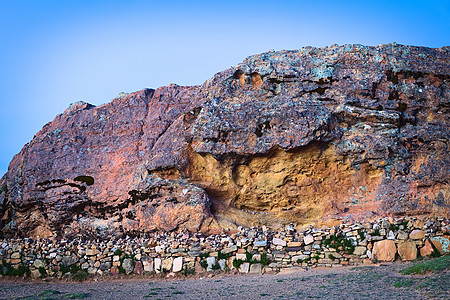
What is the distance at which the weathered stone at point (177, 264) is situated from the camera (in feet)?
48.7

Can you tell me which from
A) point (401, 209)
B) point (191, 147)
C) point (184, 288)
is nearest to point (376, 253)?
point (401, 209)

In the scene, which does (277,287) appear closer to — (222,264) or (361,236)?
(222,264)

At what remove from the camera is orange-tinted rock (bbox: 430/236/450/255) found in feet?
43.5

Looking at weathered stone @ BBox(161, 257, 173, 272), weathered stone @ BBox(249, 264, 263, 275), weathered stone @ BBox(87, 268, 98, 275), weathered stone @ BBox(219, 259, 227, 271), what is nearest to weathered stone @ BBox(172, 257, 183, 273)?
weathered stone @ BBox(161, 257, 173, 272)

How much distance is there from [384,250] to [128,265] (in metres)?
9.96

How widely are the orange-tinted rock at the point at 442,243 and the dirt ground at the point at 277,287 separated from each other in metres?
1.61

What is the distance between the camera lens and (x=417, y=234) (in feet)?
44.7

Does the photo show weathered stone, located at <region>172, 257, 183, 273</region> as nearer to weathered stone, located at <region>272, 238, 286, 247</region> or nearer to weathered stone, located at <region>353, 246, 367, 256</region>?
weathered stone, located at <region>272, 238, 286, 247</region>

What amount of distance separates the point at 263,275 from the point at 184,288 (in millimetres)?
3209

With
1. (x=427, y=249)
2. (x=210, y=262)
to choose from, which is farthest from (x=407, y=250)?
(x=210, y=262)

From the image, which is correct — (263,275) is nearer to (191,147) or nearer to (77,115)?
(191,147)

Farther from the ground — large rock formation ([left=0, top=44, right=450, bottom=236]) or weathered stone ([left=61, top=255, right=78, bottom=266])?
large rock formation ([left=0, top=44, right=450, bottom=236])

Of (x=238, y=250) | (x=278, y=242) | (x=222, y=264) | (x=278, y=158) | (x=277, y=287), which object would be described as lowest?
(x=277, y=287)

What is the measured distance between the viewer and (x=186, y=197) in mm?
15961
